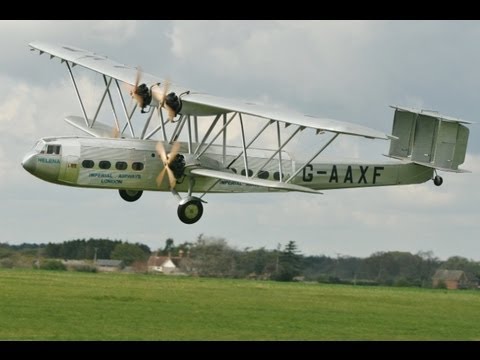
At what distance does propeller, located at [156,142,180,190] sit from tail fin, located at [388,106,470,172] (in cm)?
1166

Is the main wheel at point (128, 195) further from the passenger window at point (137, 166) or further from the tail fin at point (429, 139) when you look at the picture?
the tail fin at point (429, 139)

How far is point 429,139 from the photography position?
2285 inches

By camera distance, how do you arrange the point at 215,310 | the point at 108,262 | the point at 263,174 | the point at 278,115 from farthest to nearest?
the point at 108,262, the point at 215,310, the point at 263,174, the point at 278,115

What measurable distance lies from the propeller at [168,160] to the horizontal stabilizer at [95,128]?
180 inches

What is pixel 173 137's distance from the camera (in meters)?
52.5

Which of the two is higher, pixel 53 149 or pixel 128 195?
pixel 53 149

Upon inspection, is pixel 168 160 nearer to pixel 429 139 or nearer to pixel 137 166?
pixel 137 166

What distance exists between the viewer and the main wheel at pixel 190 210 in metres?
51.3

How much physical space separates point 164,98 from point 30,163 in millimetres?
6154

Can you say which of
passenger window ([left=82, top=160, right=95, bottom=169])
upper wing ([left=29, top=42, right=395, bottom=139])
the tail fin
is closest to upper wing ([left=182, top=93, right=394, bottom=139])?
upper wing ([left=29, top=42, right=395, bottom=139])

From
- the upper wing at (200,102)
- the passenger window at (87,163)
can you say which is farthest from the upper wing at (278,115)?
the passenger window at (87,163)

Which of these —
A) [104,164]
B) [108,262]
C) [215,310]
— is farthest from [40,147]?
[108,262]
